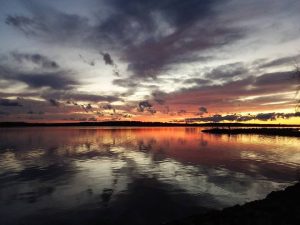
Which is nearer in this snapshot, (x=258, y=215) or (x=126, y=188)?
(x=258, y=215)

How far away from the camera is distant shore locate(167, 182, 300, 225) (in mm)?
17433

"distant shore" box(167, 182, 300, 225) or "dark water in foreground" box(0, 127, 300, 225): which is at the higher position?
"distant shore" box(167, 182, 300, 225)

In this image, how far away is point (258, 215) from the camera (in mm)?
18516

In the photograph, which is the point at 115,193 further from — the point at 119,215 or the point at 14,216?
the point at 14,216

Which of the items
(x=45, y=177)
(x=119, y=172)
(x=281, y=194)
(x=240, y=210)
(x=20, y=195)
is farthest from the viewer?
(x=119, y=172)

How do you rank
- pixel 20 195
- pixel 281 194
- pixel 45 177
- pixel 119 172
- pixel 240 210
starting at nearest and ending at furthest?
pixel 240 210
pixel 281 194
pixel 20 195
pixel 45 177
pixel 119 172

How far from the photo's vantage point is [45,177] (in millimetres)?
34594

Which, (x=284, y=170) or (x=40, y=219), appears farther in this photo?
(x=284, y=170)

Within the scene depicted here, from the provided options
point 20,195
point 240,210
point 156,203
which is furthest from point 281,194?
point 20,195

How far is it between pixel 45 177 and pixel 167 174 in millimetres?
14185

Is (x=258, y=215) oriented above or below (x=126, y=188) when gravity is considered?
above

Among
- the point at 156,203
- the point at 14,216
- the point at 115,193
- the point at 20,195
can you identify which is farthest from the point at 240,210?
the point at 20,195

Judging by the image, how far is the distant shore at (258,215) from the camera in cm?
1743

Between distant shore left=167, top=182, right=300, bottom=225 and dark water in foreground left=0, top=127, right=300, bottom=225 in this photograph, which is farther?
dark water in foreground left=0, top=127, right=300, bottom=225
